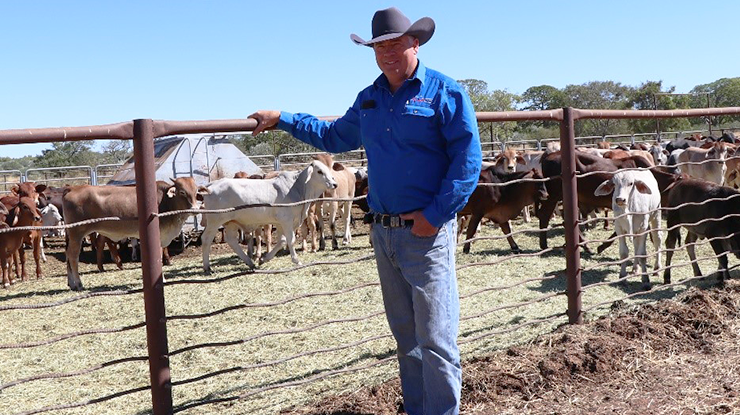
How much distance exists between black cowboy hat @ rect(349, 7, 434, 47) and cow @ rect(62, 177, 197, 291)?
9.21 meters

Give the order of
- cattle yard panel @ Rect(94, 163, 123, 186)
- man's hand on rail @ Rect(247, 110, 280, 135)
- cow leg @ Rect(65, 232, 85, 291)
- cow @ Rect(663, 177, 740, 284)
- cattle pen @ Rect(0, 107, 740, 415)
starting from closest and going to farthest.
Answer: cattle pen @ Rect(0, 107, 740, 415) → man's hand on rail @ Rect(247, 110, 280, 135) → cow @ Rect(663, 177, 740, 284) → cow leg @ Rect(65, 232, 85, 291) → cattle yard panel @ Rect(94, 163, 123, 186)

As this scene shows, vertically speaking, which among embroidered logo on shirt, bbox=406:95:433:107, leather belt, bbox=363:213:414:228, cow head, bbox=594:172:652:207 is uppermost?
embroidered logo on shirt, bbox=406:95:433:107

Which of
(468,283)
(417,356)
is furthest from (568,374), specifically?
(468,283)

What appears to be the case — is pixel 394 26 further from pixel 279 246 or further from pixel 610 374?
pixel 279 246

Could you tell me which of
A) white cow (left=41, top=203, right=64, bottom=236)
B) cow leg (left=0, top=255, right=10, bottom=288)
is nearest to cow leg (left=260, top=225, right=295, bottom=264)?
cow leg (left=0, top=255, right=10, bottom=288)

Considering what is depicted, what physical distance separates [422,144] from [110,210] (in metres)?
10.2

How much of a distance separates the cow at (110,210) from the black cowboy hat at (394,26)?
921cm

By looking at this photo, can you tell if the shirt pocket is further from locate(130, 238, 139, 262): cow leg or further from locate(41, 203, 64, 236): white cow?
locate(41, 203, 64, 236): white cow

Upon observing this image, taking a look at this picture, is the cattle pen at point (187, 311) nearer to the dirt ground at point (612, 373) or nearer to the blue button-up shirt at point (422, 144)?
the dirt ground at point (612, 373)

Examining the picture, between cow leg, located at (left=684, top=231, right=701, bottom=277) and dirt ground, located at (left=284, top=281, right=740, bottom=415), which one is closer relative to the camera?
dirt ground, located at (left=284, top=281, right=740, bottom=415)

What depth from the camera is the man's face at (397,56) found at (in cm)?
357

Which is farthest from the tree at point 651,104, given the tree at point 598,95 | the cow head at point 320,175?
the cow head at point 320,175

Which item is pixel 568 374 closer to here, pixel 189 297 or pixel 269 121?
pixel 269 121

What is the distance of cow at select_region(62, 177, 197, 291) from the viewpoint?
11867 millimetres
